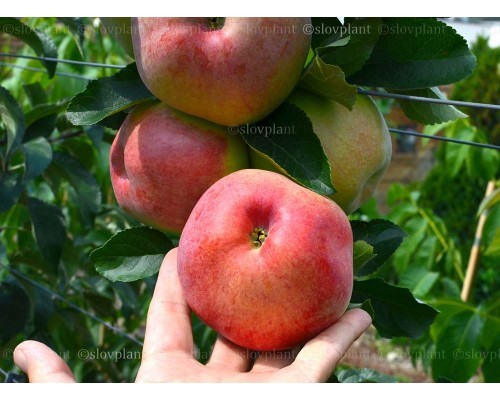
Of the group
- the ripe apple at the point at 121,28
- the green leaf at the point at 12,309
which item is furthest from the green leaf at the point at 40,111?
the ripe apple at the point at 121,28

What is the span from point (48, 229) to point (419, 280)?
1.21 m

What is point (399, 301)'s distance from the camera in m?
0.76

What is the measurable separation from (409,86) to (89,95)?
0.34 m

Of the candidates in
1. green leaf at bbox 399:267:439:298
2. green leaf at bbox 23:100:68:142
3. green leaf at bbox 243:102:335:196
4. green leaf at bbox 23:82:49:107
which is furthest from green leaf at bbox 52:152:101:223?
green leaf at bbox 399:267:439:298

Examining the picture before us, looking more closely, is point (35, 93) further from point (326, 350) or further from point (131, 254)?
point (326, 350)

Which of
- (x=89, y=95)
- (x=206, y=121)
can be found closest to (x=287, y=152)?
(x=206, y=121)

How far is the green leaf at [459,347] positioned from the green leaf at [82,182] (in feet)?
2.69

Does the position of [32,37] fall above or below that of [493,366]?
above

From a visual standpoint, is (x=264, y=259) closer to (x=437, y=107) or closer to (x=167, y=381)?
(x=167, y=381)

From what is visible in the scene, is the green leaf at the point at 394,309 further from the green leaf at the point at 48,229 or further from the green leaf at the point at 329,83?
the green leaf at the point at 48,229

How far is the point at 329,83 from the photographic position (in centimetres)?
64

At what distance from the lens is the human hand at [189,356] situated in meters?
0.60

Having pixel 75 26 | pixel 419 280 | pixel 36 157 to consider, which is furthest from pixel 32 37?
pixel 419 280
